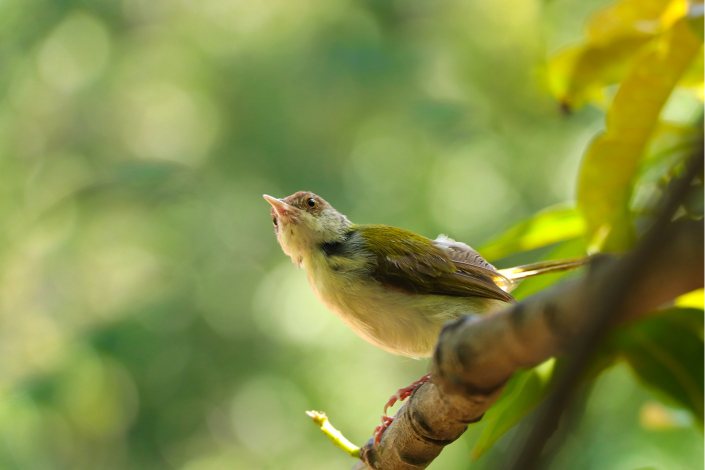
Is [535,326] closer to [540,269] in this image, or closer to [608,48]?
[608,48]

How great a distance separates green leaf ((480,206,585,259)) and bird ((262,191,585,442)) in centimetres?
34

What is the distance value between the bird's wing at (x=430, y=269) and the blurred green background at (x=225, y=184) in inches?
115

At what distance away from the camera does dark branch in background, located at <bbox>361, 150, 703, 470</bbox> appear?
0.56 metres

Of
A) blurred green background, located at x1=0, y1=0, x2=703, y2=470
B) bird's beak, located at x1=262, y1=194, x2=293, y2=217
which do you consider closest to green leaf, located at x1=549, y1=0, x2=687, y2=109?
bird's beak, located at x1=262, y1=194, x2=293, y2=217

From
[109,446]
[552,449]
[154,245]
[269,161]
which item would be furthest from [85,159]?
[552,449]

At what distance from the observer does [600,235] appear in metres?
1.94

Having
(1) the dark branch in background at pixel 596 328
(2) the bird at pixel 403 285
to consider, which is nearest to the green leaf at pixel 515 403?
(2) the bird at pixel 403 285

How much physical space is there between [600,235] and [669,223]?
1.41 metres

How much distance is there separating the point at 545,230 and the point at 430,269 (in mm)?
743

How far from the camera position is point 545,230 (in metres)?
2.18

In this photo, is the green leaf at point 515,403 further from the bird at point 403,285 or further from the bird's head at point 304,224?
the bird's head at point 304,224

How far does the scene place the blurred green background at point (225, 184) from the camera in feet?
20.5

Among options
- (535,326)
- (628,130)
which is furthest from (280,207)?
(535,326)

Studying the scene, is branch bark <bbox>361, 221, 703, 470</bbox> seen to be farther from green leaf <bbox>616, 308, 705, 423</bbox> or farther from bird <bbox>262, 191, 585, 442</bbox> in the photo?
bird <bbox>262, 191, 585, 442</bbox>
